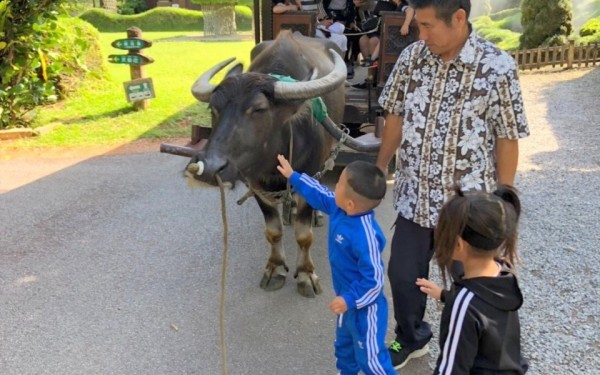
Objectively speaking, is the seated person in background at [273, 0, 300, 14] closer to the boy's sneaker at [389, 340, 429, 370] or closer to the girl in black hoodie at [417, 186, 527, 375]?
the boy's sneaker at [389, 340, 429, 370]

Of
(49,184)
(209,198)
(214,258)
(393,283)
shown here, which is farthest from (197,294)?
(49,184)

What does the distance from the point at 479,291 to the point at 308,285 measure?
219 centimetres

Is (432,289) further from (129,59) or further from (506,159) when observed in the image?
(129,59)

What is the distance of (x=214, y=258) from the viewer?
4387 mm

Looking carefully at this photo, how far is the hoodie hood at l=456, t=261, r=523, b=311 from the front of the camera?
1.72 meters

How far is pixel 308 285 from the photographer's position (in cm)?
380

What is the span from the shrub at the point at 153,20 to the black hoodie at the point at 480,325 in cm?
3014

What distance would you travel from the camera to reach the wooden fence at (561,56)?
12984 millimetres

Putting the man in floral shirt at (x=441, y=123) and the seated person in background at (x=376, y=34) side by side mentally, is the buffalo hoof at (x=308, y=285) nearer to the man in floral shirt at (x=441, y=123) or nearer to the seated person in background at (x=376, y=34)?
the man in floral shirt at (x=441, y=123)

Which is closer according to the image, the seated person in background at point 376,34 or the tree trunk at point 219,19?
the seated person in background at point 376,34

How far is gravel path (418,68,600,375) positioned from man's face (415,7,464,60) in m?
1.83

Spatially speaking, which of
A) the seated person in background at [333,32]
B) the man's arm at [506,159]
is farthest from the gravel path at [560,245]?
the seated person in background at [333,32]

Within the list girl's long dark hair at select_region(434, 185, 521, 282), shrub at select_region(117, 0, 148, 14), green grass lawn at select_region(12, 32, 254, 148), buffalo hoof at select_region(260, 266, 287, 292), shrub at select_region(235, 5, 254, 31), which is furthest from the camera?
shrub at select_region(117, 0, 148, 14)

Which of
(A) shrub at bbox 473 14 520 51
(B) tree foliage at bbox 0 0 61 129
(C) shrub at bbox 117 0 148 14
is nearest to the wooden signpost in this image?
(B) tree foliage at bbox 0 0 61 129
